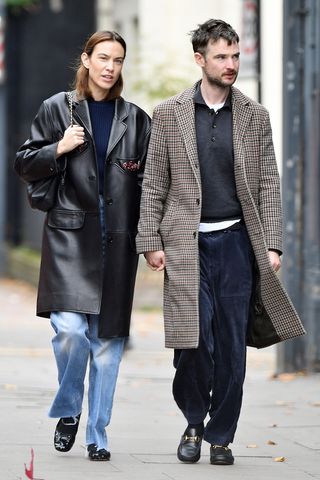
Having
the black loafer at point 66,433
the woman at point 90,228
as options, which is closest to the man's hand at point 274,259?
the woman at point 90,228

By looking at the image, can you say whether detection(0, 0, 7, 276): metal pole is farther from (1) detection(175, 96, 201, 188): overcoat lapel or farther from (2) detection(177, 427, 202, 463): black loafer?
(2) detection(177, 427, 202, 463): black loafer

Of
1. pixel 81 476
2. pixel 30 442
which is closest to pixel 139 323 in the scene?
pixel 30 442

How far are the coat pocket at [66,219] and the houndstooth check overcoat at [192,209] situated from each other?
293 mm

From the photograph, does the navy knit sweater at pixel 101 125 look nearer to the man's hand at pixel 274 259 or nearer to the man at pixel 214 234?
the man at pixel 214 234

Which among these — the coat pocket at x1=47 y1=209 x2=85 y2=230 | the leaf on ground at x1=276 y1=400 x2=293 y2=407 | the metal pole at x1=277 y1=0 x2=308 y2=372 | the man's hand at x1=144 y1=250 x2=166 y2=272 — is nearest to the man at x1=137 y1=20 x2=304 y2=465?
the man's hand at x1=144 y1=250 x2=166 y2=272

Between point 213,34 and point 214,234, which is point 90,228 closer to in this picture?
point 214,234

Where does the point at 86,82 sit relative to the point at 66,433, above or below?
above

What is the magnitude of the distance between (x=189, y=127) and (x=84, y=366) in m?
1.24

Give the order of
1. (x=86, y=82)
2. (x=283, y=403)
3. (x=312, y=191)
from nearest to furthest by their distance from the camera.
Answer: (x=86, y=82)
(x=283, y=403)
(x=312, y=191)

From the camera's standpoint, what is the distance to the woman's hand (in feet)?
22.8

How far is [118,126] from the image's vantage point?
7.11 meters

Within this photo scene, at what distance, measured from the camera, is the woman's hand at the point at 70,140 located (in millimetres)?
6953

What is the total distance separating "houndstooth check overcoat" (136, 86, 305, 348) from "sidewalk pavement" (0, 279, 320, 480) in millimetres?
627

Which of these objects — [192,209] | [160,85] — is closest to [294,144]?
[192,209]
